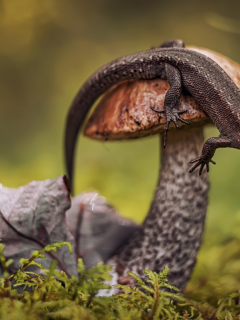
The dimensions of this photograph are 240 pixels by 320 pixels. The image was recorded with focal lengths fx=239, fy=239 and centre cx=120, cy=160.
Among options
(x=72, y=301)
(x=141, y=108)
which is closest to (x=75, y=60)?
(x=141, y=108)

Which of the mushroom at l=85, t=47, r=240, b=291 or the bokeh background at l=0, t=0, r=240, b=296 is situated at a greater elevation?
the bokeh background at l=0, t=0, r=240, b=296

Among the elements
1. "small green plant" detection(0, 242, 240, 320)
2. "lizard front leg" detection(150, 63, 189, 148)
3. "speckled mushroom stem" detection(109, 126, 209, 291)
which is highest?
"lizard front leg" detection(150, 63, 189, 148)

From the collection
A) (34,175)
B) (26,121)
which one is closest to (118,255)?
(34,175)

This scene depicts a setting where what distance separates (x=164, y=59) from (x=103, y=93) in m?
0.31

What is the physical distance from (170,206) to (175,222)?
0.21 feet

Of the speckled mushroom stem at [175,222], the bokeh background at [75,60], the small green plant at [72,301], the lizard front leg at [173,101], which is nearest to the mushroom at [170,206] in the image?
the speckled mushroom stem at [175,222]

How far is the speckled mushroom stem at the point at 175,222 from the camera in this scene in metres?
0.90

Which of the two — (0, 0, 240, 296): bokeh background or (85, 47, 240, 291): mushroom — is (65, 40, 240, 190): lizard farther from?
(0, 0, 240, 296): bokeh background

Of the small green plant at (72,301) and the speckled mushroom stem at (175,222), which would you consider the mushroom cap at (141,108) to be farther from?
the small green plant at (72,301)

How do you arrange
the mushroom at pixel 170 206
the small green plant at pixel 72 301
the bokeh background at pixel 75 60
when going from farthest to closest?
the bokeh background at pixel 75 60 < the mushroom at pixel 170 206 < the small green plant at pixel 72 301

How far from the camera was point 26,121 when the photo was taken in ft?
13.1

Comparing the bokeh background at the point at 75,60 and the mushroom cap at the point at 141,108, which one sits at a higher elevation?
the bokeh background at the point at 75,60

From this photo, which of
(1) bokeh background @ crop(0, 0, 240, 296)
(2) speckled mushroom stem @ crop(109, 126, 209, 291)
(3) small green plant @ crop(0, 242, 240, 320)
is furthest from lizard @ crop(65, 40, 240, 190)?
(1) bokeh background @ crop(0, 0, 240, 296)

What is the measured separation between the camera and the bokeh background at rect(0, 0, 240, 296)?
3.04m
